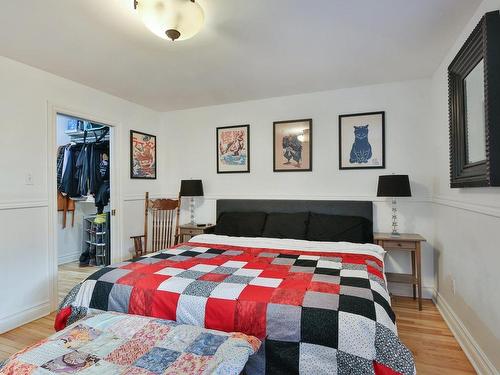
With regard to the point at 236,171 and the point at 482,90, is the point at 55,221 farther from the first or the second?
the point at 482,90

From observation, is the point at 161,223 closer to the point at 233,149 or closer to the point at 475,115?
the point at 233,149

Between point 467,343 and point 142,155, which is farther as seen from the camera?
point 142,155

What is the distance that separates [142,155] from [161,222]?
3.14ft

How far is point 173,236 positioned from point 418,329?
2906 mm

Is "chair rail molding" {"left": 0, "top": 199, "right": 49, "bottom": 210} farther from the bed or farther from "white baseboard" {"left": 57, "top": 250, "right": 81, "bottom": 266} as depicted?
"white baseboard" {"left": 57, "top": 250, "right": 81, "bottom": 266}

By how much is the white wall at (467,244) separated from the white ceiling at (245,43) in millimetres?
329

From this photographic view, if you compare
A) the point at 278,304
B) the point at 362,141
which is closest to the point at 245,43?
the point at 362,141

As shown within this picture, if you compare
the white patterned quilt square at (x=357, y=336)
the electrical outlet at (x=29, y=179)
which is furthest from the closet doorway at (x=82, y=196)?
the white patterned quilt square at (x=357, y=336)

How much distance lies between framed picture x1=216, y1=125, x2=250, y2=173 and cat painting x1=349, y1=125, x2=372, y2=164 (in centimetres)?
131

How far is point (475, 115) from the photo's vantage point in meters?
1.93

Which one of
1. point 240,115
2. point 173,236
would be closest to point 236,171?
point 240,115

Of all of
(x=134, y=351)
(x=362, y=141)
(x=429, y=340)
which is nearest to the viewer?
(x=134, y=351)

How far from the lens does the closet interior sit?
4.18 metres

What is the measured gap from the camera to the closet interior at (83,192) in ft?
13.7
